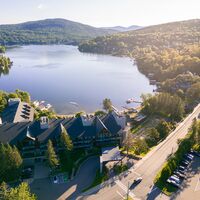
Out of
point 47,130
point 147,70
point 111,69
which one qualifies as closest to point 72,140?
point 47,130

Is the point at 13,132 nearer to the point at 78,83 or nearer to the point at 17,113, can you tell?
the point at 17,113

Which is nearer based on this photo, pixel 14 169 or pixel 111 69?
pixel 14 169

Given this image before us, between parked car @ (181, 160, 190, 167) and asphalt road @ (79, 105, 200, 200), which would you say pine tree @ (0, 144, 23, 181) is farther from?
parked car @ (181, 160, 190, 167)

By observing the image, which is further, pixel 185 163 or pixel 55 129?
pixel 55 129

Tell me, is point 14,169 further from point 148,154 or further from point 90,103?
point 90,103

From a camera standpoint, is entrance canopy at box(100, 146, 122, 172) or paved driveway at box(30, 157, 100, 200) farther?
entrance canopy at box(100, 146, 122, 172)

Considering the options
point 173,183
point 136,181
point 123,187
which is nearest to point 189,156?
point 173,183

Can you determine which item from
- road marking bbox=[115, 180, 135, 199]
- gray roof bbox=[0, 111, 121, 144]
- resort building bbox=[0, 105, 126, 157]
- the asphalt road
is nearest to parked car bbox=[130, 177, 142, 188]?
the asphalt road
